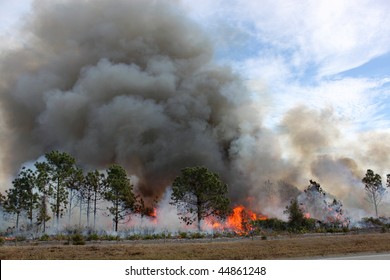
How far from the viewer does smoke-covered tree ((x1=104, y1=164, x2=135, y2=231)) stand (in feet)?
187

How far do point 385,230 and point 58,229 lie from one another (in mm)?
44916

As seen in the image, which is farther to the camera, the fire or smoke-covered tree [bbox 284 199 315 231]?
the fire

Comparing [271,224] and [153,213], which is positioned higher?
[153,213]

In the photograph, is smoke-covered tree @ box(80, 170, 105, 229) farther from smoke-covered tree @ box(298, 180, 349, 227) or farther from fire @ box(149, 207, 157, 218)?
smoke-covered tree @ box(298, 180, 349, 227)

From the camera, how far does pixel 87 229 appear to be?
195 feet

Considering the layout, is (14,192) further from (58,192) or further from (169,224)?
(169,224)

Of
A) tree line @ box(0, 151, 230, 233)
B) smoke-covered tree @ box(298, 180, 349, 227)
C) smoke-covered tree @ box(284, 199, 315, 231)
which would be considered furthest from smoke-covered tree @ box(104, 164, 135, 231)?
smoke-covered tree @ box(298, 180, 349, 227)

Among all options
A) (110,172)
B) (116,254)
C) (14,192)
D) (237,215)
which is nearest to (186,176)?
(110,172)

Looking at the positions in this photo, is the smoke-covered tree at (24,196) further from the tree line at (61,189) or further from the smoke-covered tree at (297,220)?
the smoke-covered tree at (297,220)

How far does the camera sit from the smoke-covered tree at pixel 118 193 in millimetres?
57000

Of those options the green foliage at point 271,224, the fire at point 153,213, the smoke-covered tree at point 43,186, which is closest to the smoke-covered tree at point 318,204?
the green foliage at point 271,224

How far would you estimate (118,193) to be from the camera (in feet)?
189

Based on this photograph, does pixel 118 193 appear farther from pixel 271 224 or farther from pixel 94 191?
pixel 271 224

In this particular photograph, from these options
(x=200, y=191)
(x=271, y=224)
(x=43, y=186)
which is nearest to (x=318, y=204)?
(x=271, y=224)
